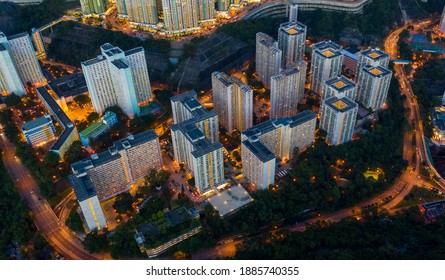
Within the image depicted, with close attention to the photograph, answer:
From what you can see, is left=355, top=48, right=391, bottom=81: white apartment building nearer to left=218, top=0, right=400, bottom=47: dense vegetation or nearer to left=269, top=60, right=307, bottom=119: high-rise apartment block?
left=269, top=60, right=307, bottom=119: high-rise apartment block

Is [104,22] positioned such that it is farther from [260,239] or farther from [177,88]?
[260,239]

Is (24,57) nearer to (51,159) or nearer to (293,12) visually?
(51,159)

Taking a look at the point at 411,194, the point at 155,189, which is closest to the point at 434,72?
the point at 411,194

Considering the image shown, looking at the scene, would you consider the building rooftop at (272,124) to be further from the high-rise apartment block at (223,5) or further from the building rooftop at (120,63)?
the high-rise apartment block at (223,5)

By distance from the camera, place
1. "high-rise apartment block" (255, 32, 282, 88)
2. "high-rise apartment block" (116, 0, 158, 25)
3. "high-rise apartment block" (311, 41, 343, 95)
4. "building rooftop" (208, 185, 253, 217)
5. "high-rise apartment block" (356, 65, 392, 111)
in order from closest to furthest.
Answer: "building rooftop" (208, 185, 253, 217) < "high-rise apartment block" (356, 65, 392, 111) < "high-rise apartment block" (311, 41, 343, 95) < "high-rise apartment block" (255, 32, 282, 88) < "high-rise apartment block" (116, 0, 158, 25)

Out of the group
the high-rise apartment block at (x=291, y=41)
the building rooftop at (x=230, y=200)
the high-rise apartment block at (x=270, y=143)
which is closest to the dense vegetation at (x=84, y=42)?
the high-rise apartment block at (x=291, y=41)

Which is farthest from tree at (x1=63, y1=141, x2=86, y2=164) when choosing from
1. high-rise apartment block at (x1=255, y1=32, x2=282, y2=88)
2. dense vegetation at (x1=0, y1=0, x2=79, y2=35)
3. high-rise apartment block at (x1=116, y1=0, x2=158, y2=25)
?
dense vegetation at (x1=0, y1=0, x2=79, y2=35)

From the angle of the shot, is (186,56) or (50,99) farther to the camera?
(186,56)
